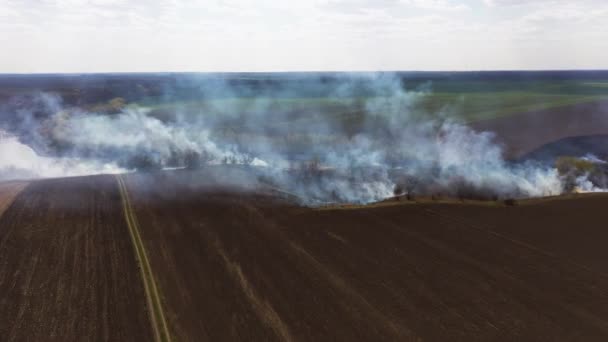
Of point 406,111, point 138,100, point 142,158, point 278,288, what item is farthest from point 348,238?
point 138,100

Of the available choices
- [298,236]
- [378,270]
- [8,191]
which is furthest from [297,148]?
[378,270]

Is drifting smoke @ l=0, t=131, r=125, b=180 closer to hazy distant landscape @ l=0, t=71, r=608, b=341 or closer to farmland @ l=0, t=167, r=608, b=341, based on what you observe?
hazy distant landscape @ l=0, t=71, r=608, b=341

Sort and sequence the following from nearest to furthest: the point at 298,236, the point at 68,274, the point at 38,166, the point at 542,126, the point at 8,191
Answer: the point at 68,274 < the point at 298,236 < the point at 8,191 < the point at 38,166 < the point at 542,126

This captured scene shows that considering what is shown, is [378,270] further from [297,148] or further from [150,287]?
[297,148]

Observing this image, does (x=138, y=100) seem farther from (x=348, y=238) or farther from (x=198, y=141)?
(x=348, y=238)

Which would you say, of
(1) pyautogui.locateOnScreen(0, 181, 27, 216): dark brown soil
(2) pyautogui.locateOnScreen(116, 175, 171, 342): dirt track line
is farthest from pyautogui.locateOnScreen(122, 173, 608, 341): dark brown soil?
(1) pyautogui.locateOnScreen(0, 181, 27, 216): dark brown soil

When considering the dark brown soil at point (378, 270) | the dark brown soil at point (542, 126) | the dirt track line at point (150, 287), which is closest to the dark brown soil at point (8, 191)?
the dark brown soil at point (378, 270)
